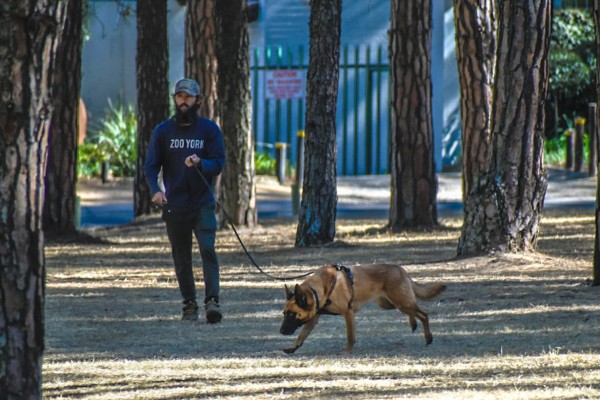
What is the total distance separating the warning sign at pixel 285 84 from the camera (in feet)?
96.4

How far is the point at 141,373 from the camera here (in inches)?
336

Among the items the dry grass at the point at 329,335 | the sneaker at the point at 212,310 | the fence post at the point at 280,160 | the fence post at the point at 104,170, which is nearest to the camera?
the dry grass at the point at 329,335

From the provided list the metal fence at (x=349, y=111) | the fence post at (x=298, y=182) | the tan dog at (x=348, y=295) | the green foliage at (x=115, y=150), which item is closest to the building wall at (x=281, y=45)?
the metal fence at (x=349, y=111)

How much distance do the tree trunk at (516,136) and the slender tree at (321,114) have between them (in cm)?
281

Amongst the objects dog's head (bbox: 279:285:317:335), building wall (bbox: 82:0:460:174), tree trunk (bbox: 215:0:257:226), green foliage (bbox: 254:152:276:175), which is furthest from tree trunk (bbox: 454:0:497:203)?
building wall (bbox: 82:0:460:174)

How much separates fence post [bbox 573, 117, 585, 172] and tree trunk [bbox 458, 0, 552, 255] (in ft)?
47.8

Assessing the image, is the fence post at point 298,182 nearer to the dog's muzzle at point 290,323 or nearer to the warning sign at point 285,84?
the warning sign at point 285,84

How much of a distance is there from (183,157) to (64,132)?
788 cm

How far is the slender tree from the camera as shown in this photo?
16.2 meters

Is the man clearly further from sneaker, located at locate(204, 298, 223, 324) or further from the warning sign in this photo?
the warning sign

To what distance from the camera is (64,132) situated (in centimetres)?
1797

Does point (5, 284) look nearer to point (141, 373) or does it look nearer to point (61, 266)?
point (141, 373)

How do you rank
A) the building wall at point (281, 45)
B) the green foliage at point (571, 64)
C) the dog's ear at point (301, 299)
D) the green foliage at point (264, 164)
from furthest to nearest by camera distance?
the green foliage at point (571, 64) < the building wall at point (281, 45) < the green foliage at point (264, 164) < the dog's ear at point (301, 299)

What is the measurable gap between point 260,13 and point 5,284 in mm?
25011
